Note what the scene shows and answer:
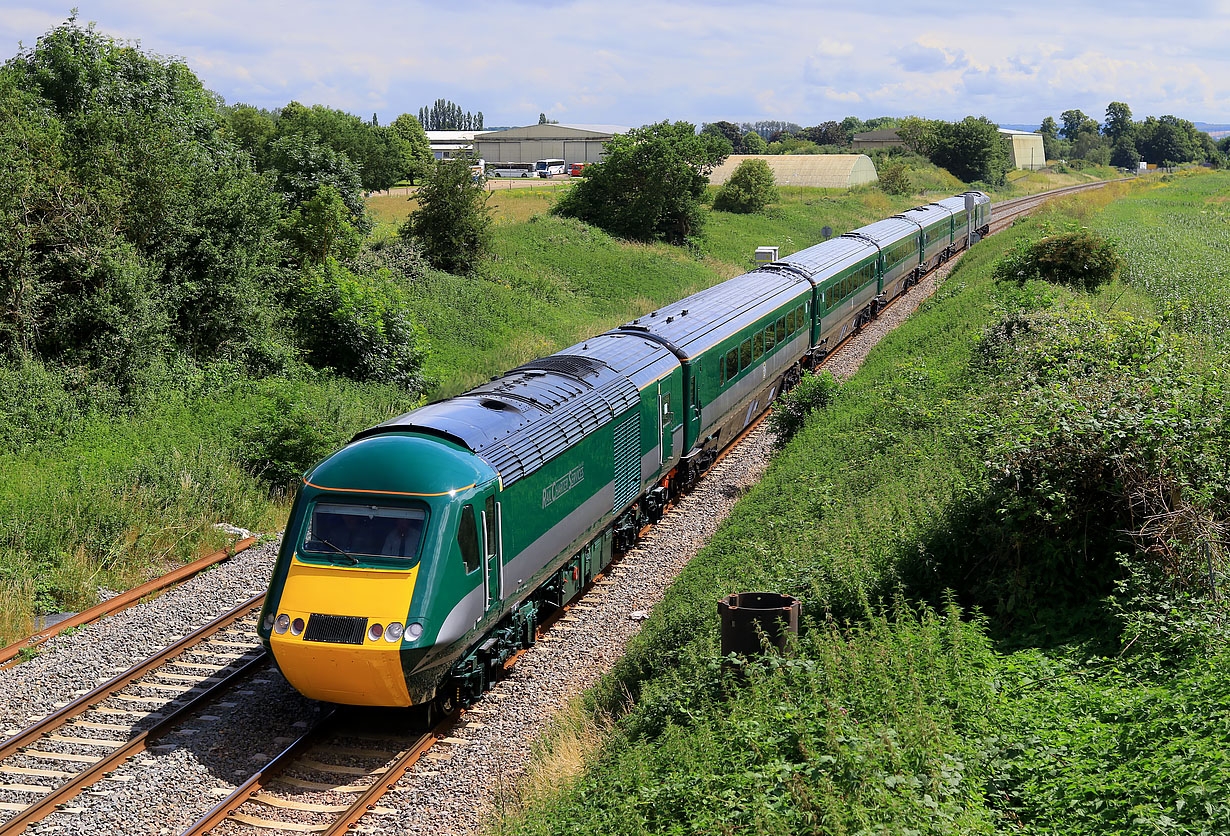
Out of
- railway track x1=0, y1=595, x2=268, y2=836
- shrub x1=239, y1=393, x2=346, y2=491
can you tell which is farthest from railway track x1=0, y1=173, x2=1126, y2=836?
shrub x1=239, y1=393, x2=346, y2=491

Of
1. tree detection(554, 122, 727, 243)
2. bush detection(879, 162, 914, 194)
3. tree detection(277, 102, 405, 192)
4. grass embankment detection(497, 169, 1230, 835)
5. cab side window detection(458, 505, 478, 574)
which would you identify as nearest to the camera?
grass embankment detection(497, 169, 1230, 835)

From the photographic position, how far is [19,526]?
14.8 metres

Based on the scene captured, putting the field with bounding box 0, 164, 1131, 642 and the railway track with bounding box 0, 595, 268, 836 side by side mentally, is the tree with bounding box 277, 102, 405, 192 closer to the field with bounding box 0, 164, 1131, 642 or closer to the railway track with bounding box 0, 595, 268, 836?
the field with bounding box 0, 164, 1131, 642

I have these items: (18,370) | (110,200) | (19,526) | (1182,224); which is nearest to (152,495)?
(19,526)

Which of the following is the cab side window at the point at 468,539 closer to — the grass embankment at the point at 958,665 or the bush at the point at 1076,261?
the grass embankment at the point at 958,665

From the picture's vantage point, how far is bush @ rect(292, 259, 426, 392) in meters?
25.5

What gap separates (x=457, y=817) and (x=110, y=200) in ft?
55.5

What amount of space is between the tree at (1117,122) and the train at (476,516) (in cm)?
16443

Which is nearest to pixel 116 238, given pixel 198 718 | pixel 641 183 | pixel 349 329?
pixel 349 329

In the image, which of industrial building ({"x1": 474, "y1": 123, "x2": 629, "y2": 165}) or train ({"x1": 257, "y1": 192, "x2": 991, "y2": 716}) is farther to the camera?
industrial building ({"x1": 474, "y1": 123, "x2": 629, "y2": 165})

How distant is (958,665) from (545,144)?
372 feet

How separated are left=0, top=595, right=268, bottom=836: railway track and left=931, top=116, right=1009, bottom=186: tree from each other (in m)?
95.9

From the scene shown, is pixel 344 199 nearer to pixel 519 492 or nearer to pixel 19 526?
pixel 19 526

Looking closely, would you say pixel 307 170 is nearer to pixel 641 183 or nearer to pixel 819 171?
pixel 641 183
